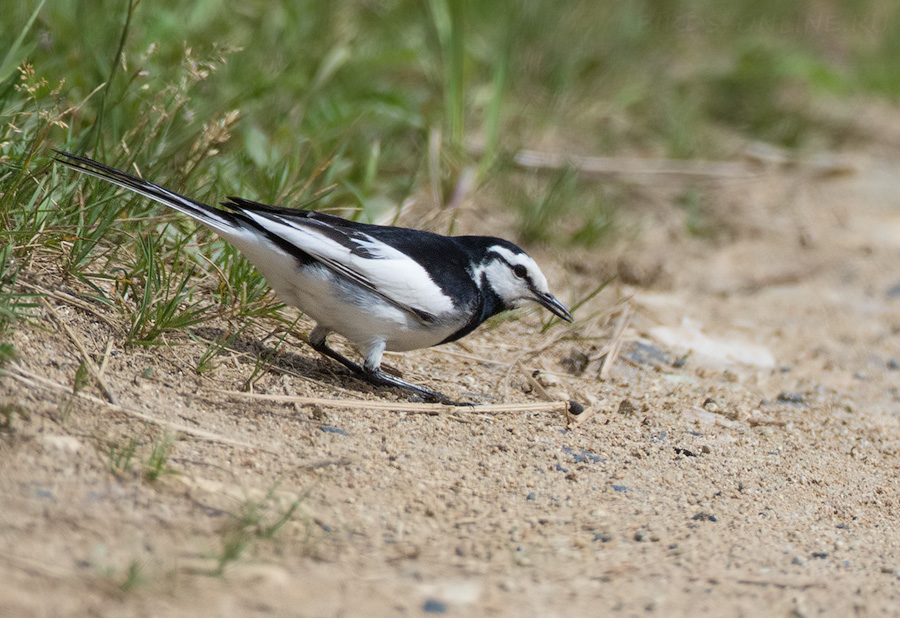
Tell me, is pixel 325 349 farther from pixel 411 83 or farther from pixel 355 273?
pixel 411 83

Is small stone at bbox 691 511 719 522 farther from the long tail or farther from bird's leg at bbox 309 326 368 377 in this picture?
the long tail

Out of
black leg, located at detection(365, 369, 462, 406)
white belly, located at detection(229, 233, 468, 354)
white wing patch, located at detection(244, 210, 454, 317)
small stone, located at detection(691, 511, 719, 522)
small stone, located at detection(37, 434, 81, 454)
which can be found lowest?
small stone, located at detection(37, 434, 81, 454)

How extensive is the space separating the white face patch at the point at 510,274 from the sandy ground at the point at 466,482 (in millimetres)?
364

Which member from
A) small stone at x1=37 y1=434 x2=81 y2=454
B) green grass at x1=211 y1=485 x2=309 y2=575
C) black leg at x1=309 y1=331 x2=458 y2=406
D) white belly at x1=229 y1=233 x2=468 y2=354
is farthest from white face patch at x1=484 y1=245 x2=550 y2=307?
small stone at x1=37 y1=434 x2=81 y2=454

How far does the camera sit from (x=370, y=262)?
3555mm

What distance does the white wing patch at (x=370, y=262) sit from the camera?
345cm

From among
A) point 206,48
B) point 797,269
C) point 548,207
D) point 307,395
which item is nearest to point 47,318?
point 307,395

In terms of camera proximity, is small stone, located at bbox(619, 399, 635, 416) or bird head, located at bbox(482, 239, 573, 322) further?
bird head, located at bbox(482, 239, 573, 322)

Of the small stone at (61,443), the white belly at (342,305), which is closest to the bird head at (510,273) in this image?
the white belly at (342,305)

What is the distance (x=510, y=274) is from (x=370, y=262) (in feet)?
2.33

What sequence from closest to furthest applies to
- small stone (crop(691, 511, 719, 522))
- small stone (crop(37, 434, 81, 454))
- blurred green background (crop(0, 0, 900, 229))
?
small stone (crop(37, 434, 81, 454)), small stone (crop(691, 511, 719, 522)), blurred green background (crop(0, 0, 900, 229))

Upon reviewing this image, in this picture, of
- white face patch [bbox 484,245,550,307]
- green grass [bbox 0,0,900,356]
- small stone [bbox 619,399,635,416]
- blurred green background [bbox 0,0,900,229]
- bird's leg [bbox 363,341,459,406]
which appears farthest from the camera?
blurred green background [bbox 0,0,900,229]

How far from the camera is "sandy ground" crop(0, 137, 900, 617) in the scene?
2359 mm

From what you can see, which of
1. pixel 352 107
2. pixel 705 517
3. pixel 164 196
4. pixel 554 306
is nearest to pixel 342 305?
pixel 164 196
